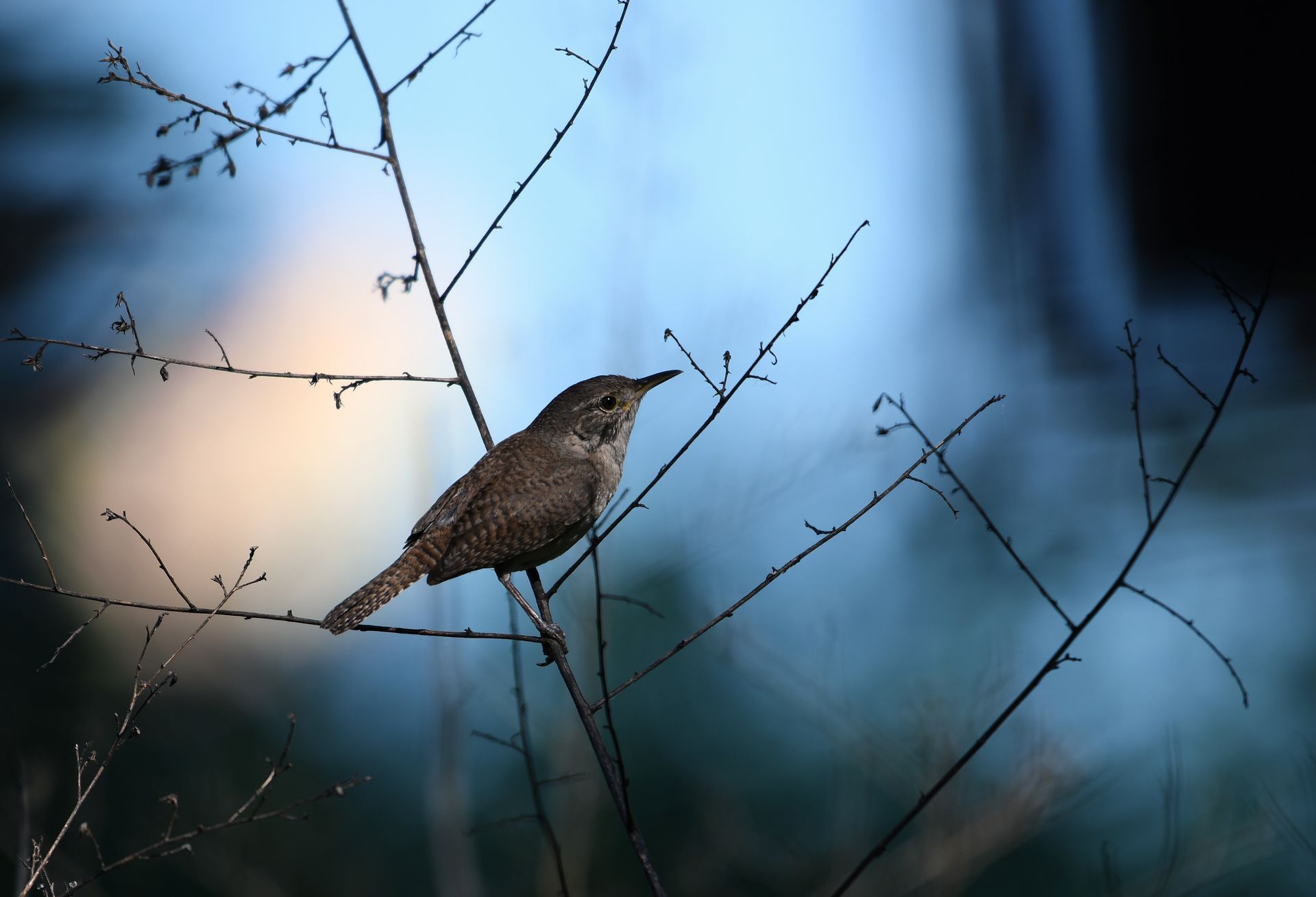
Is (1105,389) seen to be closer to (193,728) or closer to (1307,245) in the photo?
(1307,245)

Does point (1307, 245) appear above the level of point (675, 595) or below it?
above

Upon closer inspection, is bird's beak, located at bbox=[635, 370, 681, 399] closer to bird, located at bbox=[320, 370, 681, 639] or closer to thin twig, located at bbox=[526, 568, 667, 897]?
bird, located at bbox=[320, 370, 681, 639]

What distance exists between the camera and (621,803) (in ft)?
5.50

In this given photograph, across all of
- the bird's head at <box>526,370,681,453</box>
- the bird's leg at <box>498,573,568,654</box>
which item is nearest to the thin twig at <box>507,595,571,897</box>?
the bird's leg at <box>498,573,568,654</box>

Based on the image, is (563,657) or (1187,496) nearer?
(563,657)

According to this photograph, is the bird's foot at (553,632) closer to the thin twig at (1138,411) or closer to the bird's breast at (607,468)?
the bird's breast at (607,468)

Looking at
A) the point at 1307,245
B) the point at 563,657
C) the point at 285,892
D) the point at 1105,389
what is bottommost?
the point at 285,892

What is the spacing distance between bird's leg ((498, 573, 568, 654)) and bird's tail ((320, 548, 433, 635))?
0.70 feet

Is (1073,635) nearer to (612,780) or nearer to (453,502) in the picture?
(612,780)

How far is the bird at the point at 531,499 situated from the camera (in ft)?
8.13

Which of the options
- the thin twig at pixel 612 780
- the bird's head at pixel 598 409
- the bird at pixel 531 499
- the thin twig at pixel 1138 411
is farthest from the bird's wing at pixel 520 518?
the thin twig at pixel 1138 411

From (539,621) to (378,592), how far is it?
399 millimetres

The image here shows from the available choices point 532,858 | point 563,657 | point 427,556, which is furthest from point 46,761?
point 563,657

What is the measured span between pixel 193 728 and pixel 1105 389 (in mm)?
6199
